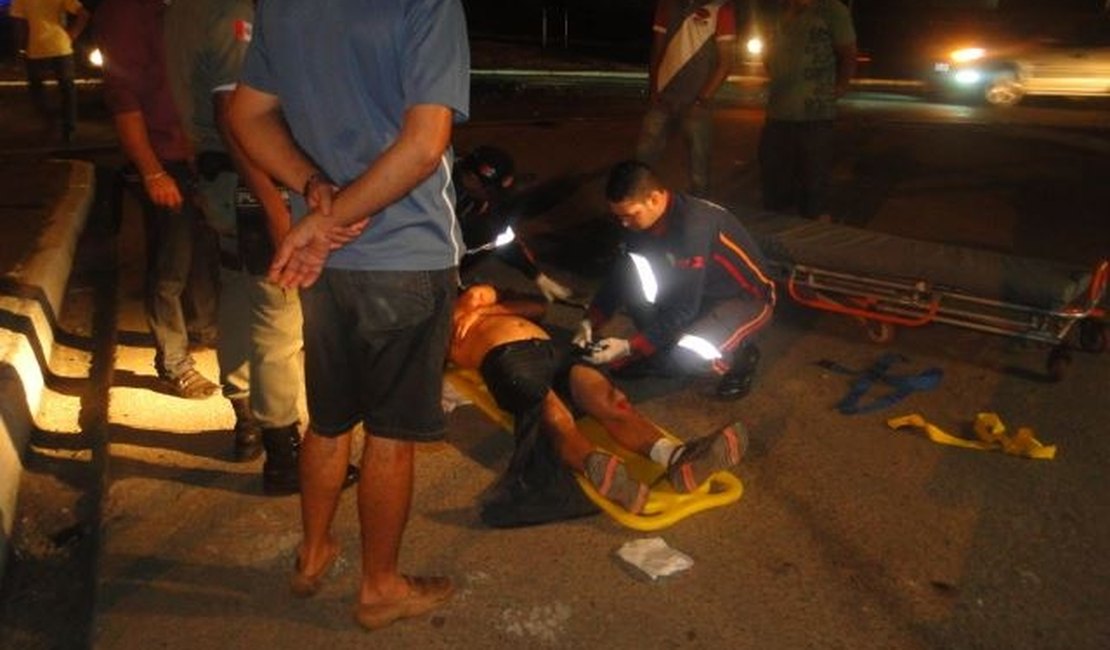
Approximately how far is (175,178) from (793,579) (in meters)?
2.90

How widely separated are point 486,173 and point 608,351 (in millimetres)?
1061

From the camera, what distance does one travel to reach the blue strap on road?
4160 millimetres

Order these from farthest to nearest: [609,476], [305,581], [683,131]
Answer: [683,131] < [609,476] < [305,581]

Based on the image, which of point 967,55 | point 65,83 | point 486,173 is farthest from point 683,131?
point 967,55

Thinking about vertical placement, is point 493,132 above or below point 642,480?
above

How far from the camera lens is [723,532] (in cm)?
320

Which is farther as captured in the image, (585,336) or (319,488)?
(585,336)

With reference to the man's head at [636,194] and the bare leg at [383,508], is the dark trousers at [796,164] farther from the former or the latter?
the bare leg at [383,508]

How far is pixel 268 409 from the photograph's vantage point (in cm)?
326

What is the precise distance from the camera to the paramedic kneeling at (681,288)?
3916 mm

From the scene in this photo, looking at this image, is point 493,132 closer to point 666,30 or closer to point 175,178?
point 666,30

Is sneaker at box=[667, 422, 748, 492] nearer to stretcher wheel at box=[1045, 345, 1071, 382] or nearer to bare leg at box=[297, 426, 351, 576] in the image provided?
bare leg at box=[297, 426, 351, 576]

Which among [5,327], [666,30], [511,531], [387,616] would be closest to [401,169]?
[387,616]

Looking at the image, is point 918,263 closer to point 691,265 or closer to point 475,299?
point 691,265
